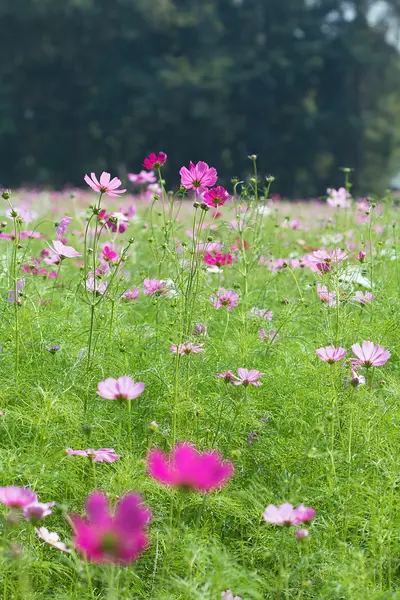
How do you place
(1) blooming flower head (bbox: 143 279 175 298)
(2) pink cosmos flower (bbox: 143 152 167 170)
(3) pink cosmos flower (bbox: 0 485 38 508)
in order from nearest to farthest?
(3) pink cosmos flower (bbox: 0 485 38 508)
(2) pink cosmos flower (bbox: 143 152 167 170)
(1) blooming flower head (bbox: 143 279 175 298)

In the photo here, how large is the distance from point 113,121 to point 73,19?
3.70 meters

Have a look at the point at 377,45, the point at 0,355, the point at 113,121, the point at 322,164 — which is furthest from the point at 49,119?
the point at 0,355

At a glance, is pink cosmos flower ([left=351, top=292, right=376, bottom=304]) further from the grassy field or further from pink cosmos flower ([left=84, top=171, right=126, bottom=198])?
pink cosmos flower ([left=84, top=171, right=126, bottom=198])

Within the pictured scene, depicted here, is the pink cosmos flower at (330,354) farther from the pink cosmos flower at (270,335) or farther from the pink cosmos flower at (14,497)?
the pink cosmos flower at (14,497)

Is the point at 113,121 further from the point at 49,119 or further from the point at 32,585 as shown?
the point at 32,585

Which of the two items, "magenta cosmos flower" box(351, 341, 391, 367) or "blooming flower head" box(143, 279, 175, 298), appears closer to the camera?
"magenta cosmos flower" box(351, 341, 391, 367)

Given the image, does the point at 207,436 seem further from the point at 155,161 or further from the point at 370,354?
the point at 155,161

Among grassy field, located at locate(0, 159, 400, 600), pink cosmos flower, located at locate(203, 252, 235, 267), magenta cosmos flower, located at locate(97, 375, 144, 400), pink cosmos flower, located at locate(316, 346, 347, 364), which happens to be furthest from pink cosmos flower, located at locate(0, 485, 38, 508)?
pink cosmos flower, located at locate(203, 252, 235, 267)

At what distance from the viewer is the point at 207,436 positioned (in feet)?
6.44

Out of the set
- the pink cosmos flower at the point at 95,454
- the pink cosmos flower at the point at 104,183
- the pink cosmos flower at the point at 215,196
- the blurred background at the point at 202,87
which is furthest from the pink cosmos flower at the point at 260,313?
the blurred background at the point at 202,87

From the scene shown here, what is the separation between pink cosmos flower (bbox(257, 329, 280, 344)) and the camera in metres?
2.33

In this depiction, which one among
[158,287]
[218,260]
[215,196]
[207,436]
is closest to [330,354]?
[207,436]

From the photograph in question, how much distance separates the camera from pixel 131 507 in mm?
915

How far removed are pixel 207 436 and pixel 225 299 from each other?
1.94 ft
